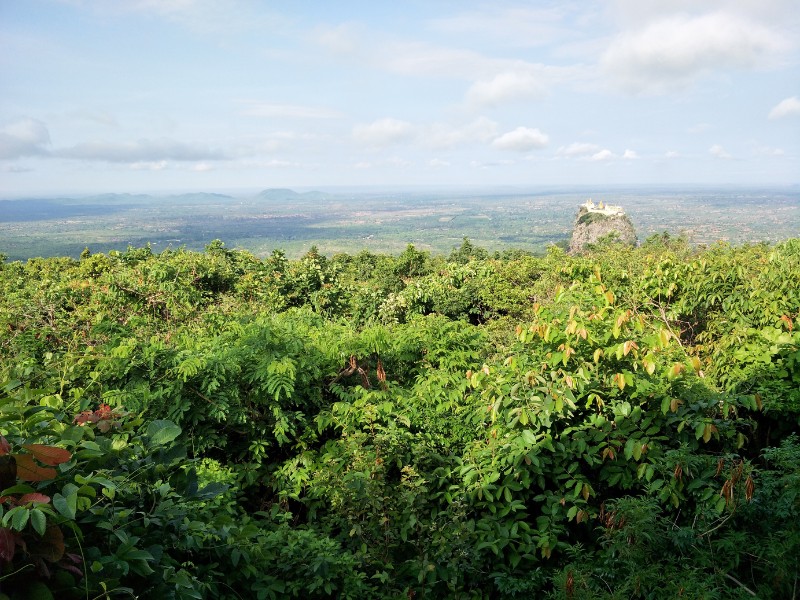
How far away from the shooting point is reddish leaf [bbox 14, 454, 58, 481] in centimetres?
122

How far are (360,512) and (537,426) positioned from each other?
1254 mm

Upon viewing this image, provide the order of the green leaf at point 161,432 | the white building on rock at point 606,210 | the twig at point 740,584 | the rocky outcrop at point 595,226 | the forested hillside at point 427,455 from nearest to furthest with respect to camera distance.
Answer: the forested hillside at point 427,455 → the green leaf at point 161,432 → the twig at point 740,584 → the rocky outcrop at point 595,226 → the white building on rock at point 606,210

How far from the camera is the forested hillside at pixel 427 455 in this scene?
154 centimetres

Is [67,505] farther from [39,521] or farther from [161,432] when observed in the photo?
[161,432]

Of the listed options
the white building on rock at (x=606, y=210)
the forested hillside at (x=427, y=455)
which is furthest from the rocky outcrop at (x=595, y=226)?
the forested hillside at (x=427, y=455)

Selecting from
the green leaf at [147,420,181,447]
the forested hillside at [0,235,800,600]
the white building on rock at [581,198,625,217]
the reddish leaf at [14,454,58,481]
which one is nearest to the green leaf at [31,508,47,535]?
the forested hillside at [0,235,800,600]

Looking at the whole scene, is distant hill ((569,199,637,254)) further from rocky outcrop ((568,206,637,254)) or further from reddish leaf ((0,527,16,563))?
reddish leaf ((0,527,16,563))

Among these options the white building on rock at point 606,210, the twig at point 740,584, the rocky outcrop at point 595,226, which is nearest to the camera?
the twig at point 740,584

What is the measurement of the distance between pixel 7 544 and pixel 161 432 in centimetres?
64

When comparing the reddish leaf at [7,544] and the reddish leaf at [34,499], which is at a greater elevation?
the reddish leaf at [34,499]

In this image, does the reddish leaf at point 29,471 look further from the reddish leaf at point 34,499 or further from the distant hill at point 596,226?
the distant hill at point 596,226

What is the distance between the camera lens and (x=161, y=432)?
1.71m

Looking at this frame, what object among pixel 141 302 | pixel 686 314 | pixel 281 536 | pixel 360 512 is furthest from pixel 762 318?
pixel 141 302


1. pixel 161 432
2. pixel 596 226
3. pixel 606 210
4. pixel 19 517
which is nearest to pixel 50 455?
pixel 19 517
